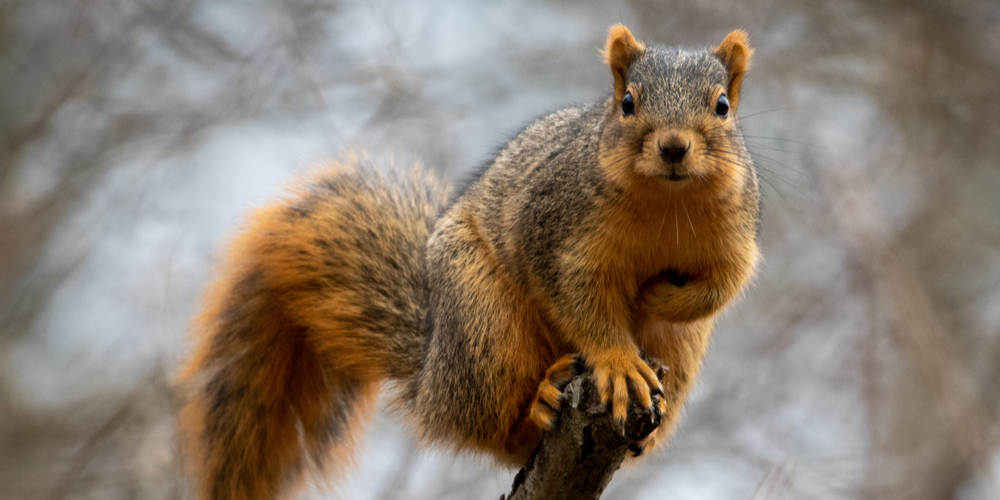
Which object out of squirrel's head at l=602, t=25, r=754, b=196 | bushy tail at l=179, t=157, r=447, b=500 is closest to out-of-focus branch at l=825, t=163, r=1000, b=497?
squirrel's head at l=602, t=25, r=754, b=196

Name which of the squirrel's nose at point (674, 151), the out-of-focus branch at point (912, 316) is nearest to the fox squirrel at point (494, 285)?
the squirrel's nose at point (674, 151)

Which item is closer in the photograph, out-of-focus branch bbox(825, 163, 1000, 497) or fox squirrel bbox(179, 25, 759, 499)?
fox squirrel bbox(179, 25, 759, 499)

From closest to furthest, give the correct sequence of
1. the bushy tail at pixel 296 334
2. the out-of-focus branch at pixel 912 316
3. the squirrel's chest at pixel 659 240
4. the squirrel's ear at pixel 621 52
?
the squirrel's chest at pixel 659 240, the squirrel's ear at pixel 621 52, the bushy tail at pixel 296 334, the out-of-focus branch at pixel 912 316

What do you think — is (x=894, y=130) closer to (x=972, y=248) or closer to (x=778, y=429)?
(x=972, y=248)

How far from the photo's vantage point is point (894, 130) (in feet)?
15.7

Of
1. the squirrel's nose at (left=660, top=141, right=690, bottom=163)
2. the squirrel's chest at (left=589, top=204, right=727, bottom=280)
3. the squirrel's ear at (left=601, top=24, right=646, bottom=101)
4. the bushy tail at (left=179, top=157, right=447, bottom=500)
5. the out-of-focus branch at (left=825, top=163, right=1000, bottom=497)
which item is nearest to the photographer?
the squirrel's nose at (left=660, top=141, right=690, bottom=163)

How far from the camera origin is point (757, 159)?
3.16 m

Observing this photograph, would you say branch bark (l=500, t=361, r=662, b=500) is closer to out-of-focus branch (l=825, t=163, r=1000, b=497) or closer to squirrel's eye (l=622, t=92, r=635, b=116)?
squirrel's eye (l=622, t=92, r=635, b=116)

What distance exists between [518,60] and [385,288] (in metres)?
2.24

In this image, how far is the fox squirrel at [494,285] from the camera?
227cm

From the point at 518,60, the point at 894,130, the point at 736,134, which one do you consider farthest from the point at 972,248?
the point at 736,134

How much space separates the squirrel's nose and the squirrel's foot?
0.67 meters

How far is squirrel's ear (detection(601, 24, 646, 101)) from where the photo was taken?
7.97 feet

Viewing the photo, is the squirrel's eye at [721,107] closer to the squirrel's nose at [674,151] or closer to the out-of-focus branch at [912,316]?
the squirrel's nose at [674,151]
